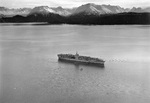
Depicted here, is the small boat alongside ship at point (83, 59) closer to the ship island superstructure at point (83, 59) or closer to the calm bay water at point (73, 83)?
the ship island superstructure at point (83, 59)

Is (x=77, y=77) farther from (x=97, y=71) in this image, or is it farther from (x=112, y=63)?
(x=112, y=63)

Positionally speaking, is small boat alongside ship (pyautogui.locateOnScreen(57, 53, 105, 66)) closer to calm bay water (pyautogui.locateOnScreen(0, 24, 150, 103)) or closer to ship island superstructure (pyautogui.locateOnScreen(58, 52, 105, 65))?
ship island superstructure (pyautogui.locateOnScreen(58, 52, 105, 65))

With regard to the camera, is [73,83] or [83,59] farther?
[83,59]

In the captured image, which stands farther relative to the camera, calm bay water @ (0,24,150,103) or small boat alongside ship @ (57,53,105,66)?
small boat alongside ship @ (57,53,105,66)

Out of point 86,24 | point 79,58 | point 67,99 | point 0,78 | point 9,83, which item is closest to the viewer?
point 67,99

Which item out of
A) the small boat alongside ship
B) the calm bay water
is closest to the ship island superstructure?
the small boat alongside ship

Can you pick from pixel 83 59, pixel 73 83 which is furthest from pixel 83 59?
pixel 73 83

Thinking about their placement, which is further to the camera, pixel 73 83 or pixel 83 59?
pixel 83 59

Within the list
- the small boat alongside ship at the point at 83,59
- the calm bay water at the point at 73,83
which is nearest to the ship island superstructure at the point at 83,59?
the small boat alongside ship at the point at 83,59

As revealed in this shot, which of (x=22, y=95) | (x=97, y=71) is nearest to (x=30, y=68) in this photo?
(x=97, y=71)

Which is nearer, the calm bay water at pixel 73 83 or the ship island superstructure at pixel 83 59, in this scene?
the calm bay water at pixel 73 83

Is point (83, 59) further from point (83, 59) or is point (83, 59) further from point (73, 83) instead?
point (73, 83)
